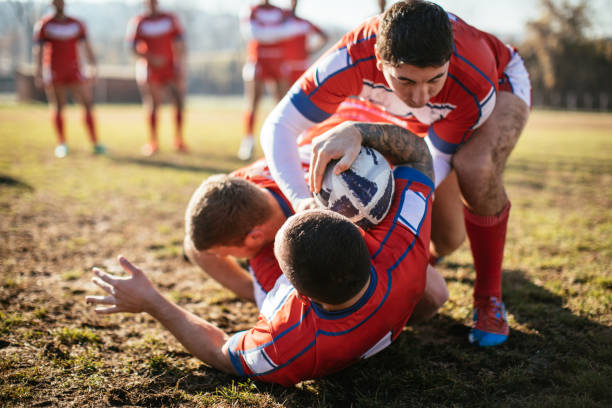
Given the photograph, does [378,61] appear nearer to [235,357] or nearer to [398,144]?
[398,144]

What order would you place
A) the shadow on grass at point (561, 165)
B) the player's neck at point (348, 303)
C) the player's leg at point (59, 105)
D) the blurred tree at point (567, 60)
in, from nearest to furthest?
the player's neck at point (348, 303) → the shadow on grass at point (561, 165) → the player's leg at point (59, 105) → the blurred tree at point (567, 60)

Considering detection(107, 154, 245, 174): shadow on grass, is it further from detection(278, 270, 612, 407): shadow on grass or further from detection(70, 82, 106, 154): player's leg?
detection(278, 270, 612, 407): shadow on grass

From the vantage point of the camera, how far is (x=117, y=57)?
76938 millimetres

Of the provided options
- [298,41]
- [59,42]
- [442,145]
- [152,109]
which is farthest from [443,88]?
[59,42]

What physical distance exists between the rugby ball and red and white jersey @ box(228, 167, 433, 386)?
0.19 ft

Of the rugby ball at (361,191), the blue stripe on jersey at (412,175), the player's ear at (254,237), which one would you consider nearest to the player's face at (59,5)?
the player's ear at (254,237)

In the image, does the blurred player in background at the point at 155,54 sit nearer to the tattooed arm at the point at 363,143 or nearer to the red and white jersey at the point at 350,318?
the tattooed arm at the point at 363,143

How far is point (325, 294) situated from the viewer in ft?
5.75

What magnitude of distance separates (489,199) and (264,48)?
645 cm

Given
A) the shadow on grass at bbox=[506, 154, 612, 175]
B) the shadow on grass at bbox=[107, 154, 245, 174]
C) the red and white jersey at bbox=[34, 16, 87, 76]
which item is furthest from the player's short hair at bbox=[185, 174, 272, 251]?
the red and white jersey at bbox=[34, 16, 87, 76]

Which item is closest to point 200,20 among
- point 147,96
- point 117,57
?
point 117,57

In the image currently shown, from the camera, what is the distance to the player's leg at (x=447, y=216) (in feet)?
10.3

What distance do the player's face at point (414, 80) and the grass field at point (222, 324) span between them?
1315mm

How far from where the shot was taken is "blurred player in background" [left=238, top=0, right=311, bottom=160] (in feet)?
26.1
